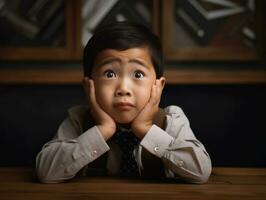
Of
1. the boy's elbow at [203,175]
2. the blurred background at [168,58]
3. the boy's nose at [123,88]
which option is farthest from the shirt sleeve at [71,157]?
the blurred background at [168,58]

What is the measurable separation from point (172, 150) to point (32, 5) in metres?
0.78

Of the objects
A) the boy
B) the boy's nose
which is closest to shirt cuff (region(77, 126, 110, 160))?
the boy

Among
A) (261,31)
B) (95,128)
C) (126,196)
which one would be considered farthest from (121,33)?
(261,31)

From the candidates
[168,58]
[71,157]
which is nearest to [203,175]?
[71,157]

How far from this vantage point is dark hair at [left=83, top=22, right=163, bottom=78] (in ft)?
3.34

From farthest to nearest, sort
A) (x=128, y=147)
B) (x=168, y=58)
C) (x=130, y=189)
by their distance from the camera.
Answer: (x=168, y=58) < (x=128, y=147) < (x=130, y=189)

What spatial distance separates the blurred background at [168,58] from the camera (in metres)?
1.53

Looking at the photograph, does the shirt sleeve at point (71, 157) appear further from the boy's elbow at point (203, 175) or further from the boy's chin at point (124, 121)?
the boy's elbow at point (203, 175)

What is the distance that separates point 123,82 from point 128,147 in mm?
176

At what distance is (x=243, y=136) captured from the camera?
156 centimetres

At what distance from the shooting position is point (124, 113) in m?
1.01

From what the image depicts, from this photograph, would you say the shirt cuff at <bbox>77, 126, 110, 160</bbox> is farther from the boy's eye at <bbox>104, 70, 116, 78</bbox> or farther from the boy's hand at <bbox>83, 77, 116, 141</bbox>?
the boy's eye at <bbox>104, 70, 116, 78</bbox>

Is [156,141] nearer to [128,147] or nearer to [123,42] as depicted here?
[128,147]

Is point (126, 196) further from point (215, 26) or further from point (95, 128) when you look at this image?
point (215, 26)
